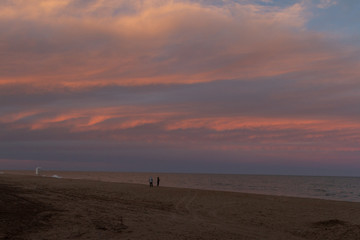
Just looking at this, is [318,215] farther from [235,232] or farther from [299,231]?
[235,232]

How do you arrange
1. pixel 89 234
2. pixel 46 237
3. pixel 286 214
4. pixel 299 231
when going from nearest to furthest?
pixel 46 237 → pixel 89 234 → pixel 299 231 → pixel 286 214

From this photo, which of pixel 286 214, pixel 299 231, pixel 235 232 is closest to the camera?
pixel 235 232

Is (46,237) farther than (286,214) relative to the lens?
No

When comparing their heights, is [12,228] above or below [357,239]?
above

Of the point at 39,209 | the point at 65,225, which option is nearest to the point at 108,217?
the point at 65,225

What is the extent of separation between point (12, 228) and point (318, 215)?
73.3ft

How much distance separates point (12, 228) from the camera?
13.4 metres

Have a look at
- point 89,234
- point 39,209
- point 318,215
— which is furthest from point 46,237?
point 318,215

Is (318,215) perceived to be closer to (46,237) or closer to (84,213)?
(84,213)

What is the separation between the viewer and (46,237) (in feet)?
42.0

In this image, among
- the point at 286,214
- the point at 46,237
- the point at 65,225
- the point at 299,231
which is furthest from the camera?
the point at 286,214

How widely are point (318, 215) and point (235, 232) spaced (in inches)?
487

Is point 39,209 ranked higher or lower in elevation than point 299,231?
higher

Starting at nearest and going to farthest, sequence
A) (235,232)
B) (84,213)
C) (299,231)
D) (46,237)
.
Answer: (46,237) → (235,232) → (84,213) → (299,231)
